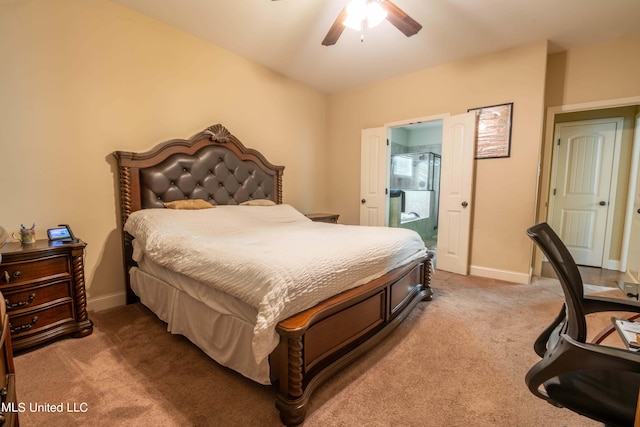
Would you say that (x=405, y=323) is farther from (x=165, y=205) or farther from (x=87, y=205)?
(x=87, y=205)

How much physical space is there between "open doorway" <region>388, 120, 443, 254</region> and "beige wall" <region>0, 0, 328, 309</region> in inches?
154

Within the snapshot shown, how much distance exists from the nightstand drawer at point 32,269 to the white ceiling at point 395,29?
2196 mm

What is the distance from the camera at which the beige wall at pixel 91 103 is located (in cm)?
201

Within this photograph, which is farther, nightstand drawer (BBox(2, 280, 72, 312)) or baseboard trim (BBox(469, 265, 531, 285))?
baseboard trim (BBox(469, 265, 531, 285))

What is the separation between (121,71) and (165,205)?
1.22 m

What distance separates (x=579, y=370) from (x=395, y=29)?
3.04 metres

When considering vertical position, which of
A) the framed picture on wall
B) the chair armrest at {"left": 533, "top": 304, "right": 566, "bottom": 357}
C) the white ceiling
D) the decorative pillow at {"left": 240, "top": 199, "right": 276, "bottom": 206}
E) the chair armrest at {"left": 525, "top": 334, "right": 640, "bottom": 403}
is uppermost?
the white ceiling

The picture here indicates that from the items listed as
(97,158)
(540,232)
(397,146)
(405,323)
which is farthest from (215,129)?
(397,146)

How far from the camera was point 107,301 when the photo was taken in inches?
98.3

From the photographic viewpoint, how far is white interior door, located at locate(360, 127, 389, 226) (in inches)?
163

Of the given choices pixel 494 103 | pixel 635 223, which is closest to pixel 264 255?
pixel 494 103

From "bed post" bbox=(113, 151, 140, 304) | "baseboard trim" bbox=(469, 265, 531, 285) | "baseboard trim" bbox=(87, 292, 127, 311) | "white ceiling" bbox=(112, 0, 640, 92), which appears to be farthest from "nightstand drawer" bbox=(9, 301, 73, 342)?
"baseboard trim" bbox=(469, 265, 531, 285)

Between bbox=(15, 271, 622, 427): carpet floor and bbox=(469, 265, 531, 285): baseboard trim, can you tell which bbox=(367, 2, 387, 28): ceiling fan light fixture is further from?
bbox=(469, 265, 531, 285): baseboard trim

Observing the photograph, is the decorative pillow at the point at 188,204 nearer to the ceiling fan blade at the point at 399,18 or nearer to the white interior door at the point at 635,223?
the ceiling fan blade at the point at 399,18
